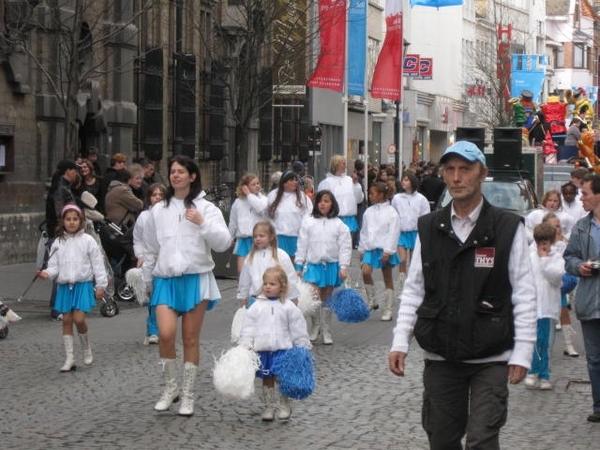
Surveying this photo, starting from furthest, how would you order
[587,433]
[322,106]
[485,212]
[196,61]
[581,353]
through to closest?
[322,106]
[196,61]
[581,353]
[587,433]
[485,212]

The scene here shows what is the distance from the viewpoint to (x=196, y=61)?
33.4 metres

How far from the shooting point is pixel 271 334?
990 centimetres

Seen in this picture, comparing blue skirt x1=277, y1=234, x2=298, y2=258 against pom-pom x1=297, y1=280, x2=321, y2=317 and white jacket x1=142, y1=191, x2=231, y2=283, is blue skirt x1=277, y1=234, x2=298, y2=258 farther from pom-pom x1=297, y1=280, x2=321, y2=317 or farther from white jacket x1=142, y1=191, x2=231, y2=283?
white jacket x1=142, y1=191, x2=231, y2=283

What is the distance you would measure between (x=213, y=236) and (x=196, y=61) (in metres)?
23.7

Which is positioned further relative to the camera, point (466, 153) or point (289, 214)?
point (289, 214)

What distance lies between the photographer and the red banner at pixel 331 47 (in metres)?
30.3

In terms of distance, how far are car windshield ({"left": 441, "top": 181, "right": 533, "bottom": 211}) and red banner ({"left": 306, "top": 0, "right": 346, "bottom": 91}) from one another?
24.1 feet

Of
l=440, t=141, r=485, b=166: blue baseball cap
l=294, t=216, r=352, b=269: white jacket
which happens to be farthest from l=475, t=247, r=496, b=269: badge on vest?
l=294, t=216, r=352, b=269: white jacket

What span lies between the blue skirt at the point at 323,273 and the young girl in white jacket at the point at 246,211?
2779 millimetres

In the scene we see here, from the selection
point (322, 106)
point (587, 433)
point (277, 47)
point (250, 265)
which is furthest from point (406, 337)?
point (322, 106)

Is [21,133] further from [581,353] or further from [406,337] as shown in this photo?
[406,337]

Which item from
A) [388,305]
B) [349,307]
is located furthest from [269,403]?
[388,305]

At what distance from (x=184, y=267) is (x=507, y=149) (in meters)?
21.5

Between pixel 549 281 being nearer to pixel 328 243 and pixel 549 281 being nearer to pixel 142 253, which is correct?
pixel 328 243
